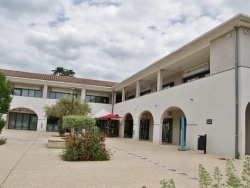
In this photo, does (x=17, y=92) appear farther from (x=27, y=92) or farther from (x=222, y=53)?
(x=222, y=53)

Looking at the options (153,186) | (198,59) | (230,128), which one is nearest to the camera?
(153,186)

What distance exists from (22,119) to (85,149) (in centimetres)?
2520

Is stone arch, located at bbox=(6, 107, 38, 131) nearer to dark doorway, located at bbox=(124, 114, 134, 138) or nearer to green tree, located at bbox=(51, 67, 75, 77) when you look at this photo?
dark doorway, located at bbox=(124, 114, 134, 138)

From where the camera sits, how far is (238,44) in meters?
12.6

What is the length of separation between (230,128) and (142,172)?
6.44 meters

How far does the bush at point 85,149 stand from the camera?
9633 mm

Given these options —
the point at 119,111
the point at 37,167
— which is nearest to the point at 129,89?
the point at 119,111

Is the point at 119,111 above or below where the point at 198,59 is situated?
below

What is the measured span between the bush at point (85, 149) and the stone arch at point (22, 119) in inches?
941

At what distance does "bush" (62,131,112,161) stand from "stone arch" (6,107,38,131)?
23912 mm

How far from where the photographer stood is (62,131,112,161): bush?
963cm

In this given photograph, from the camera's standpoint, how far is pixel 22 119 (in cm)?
3253

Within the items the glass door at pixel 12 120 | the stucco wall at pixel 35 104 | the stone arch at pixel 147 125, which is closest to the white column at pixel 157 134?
the stone arch at pixel 147 125

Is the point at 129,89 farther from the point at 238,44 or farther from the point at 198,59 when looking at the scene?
the point at 238,44
